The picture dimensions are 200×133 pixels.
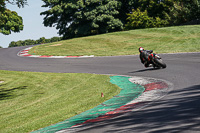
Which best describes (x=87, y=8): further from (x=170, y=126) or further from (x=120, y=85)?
(x=170, y=126)

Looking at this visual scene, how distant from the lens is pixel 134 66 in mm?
18531

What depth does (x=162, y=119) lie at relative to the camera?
5.89 m

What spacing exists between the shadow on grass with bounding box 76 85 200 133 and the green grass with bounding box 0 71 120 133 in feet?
→ 6.76

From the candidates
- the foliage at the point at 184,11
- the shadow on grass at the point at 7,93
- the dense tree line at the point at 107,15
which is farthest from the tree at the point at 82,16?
the shadow on grass at the point at 7,93

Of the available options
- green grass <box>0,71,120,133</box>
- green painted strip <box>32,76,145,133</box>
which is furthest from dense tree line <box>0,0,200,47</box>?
green painted strip <box>32,76,145,133</box>

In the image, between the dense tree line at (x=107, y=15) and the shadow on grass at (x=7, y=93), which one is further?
the dense tree line at (x=107, y=15)

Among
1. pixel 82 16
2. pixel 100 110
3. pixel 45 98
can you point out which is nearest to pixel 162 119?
pixel 100 110

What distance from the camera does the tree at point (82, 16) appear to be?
50812 mm

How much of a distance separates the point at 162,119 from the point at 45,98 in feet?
22.1

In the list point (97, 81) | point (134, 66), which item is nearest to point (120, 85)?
point (97, 81)

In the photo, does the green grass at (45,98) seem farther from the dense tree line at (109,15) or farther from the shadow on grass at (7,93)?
the dense tree line at (109,15)

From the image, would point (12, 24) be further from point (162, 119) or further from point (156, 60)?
point (162, 119)

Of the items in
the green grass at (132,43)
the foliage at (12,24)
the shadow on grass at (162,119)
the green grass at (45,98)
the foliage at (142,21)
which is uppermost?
the foliage at (12,24)

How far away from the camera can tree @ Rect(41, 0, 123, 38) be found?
167ft
